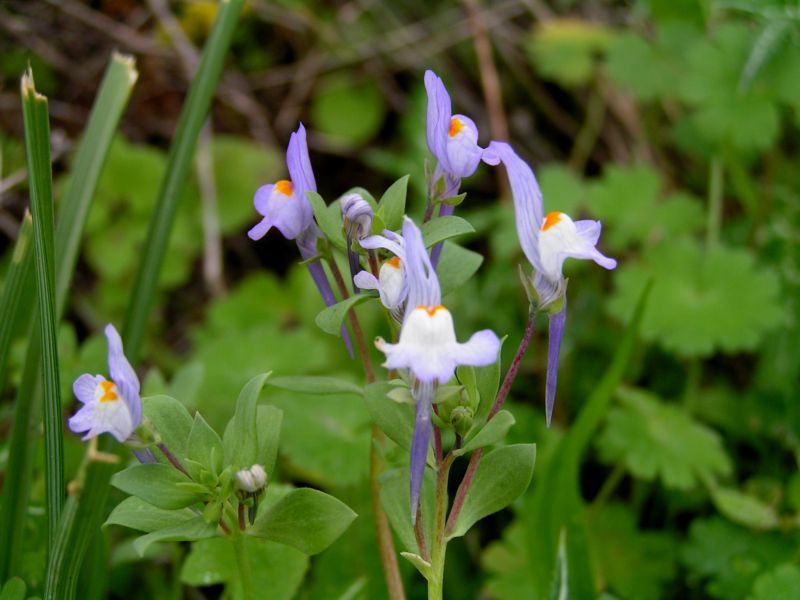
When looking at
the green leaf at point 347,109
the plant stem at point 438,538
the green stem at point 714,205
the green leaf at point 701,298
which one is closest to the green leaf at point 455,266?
the plant stem at point 438,538

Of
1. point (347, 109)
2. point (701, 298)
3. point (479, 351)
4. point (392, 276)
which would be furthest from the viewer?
point (347, 109)

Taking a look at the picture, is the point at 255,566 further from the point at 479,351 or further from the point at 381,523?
the point at 479,351

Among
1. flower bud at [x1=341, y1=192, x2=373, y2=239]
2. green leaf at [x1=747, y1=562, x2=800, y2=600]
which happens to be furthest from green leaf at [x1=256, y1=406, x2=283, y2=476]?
green leaf at [x1=747, y1=562, x2=800, y2=600]

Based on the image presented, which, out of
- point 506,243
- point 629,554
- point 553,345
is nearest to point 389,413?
point 553,345

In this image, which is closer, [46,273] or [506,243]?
[46,273]

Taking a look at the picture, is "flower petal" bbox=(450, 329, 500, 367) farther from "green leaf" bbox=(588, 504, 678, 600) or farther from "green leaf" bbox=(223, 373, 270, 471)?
"green leaf" bbox=(588, 504, 678, 600)

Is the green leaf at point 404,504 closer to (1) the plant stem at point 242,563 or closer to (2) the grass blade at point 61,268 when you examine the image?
(1) the plant stem at point 242,563

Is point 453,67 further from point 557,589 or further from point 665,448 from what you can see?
point 557,589
